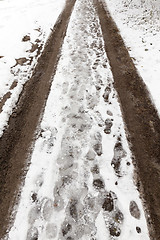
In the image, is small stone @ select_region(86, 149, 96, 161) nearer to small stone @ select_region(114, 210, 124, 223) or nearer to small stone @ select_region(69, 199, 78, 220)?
small stone @ select_region(69, 199, 78, 220)

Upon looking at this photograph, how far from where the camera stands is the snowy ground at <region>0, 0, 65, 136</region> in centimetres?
596

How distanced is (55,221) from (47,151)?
155cm

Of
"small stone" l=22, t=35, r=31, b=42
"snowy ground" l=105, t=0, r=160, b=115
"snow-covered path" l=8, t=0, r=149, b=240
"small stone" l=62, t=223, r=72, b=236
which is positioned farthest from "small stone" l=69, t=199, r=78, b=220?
"small stone" l=22, t=35, r=31, b=42

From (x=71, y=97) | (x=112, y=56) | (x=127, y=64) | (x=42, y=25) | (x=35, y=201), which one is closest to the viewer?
(x=35, y=201)

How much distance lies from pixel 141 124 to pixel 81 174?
2.19 meters

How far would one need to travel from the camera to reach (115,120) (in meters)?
4.64

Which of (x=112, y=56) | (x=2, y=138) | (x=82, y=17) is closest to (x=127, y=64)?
(x=112, y=56)

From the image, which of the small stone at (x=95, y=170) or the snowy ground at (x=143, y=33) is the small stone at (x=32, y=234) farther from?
the snowy ground at (x=143, y=33)

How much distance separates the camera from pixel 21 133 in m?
4.52

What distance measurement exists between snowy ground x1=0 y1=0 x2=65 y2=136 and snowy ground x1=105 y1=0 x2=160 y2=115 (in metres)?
4.43

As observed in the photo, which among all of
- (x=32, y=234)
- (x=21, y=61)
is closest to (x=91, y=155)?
(x=32, y=234)

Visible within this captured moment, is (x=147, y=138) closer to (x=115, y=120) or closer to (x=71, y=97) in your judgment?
(x=115, y=120)

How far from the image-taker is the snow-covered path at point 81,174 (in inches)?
114

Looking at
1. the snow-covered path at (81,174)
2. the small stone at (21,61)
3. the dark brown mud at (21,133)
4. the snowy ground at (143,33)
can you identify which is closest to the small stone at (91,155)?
the snow-covered path at (81,174)
